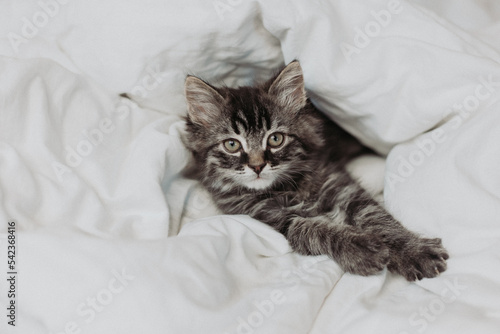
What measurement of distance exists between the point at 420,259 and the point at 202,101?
1054 millimetres

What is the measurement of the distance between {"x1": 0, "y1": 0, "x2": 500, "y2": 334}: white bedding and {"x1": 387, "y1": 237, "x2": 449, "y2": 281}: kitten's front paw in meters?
0.03

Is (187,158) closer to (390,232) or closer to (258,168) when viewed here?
(258,168)

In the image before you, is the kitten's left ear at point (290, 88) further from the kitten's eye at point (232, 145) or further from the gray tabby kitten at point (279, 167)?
the kitten's eye at point (232, 145)

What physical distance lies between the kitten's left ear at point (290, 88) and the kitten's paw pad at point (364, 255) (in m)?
0.65

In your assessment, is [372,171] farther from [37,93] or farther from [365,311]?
[37,93]

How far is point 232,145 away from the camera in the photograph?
1.76 metres

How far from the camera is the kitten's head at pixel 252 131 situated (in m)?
1.71

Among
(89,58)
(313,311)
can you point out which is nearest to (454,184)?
(313,311)

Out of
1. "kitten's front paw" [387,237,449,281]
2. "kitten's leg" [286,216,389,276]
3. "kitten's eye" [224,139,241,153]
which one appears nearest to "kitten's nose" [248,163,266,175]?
"kitten's eye" [224,139,241,153]

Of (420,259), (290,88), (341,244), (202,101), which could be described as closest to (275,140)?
(290,88)

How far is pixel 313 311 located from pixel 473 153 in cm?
79

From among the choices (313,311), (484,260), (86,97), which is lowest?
(313,311)

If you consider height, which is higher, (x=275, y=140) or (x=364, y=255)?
(x=275, y=140)

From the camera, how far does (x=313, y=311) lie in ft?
4.21
